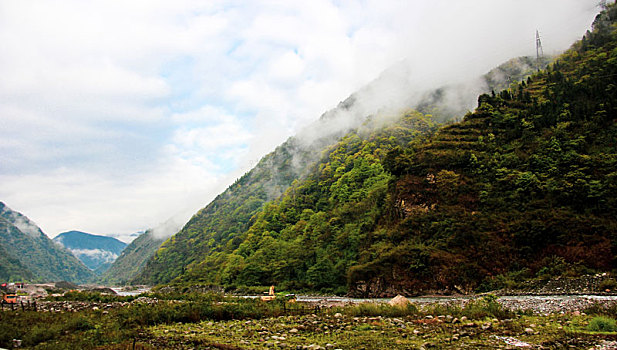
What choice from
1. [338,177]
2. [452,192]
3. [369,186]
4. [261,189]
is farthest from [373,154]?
[261,189]

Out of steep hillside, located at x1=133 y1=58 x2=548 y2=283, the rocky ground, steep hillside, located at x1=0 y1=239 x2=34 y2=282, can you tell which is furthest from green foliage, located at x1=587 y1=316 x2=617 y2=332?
steep hillside, located at x1=0 y1=239 x2=34 y2=282

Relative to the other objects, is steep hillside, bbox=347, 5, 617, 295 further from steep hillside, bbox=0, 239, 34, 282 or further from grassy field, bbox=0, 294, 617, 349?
steep hillside, bbox=0, 239, 34, 282

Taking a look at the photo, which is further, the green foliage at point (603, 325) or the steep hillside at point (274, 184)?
the steep hillside at point (274, 184)

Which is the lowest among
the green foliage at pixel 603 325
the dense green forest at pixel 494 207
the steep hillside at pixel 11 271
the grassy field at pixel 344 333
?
the steep hillside at pixel 11 271

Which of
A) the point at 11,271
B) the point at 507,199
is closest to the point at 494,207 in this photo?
the point at 507,199

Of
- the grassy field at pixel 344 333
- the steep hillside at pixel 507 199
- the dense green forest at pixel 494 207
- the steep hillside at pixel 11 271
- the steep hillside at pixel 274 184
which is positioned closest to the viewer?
the grassy field at pixel 344 333

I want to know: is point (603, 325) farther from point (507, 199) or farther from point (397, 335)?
point (507, 199)

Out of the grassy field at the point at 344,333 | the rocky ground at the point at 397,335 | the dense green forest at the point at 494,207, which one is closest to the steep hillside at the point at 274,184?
the dense green forest at the point at 494,207

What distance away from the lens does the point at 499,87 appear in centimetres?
13938

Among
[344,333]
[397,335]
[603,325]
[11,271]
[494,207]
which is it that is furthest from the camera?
[11,271]

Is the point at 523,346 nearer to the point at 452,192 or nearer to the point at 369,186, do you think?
the point at 452,192

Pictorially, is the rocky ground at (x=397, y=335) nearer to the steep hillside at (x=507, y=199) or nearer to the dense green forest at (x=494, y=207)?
the steep hillside at (x=507, y=199)

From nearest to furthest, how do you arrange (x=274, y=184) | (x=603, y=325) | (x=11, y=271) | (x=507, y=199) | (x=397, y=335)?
1. (x=603, y=325)
2. (x=397, y=335)
3. (x=507, y=199)
4. (x=11, y=271)
5. (x=274, y=184)

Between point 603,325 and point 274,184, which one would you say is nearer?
point 603,325
